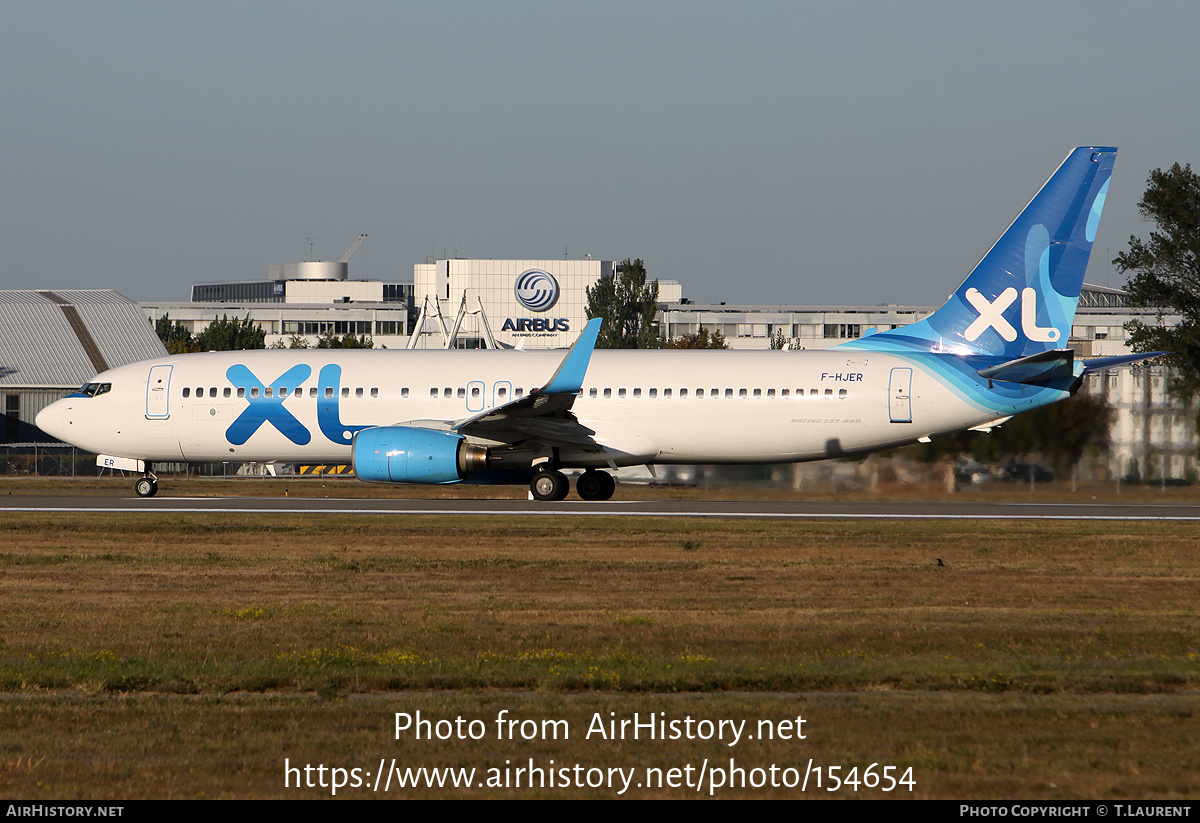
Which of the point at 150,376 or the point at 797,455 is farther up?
the point at 150,376

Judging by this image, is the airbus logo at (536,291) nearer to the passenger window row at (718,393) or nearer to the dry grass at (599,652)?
the passenger window row at (718,393)

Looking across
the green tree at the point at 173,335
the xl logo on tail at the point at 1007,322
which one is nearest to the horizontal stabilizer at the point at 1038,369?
the xl logo on tail at the point at 1007,322

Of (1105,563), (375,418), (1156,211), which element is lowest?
(1105,563)

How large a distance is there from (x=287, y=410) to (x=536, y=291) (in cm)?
8937

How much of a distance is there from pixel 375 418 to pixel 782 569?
47.7ft

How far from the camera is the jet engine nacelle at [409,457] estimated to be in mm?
25688

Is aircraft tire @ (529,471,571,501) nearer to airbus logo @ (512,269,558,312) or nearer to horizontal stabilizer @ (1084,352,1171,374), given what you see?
horizontal stabilizer @ (1084,352,1171,374)

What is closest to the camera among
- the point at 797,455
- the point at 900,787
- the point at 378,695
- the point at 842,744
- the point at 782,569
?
the point at 900,787

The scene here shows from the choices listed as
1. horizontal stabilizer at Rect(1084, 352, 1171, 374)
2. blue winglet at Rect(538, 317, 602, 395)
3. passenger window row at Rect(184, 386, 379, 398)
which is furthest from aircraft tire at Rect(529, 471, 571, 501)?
horizontal stabilizer at Rect(1084, 352, 1171, 374)

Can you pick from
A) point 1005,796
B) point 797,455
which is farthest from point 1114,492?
point 1005,796

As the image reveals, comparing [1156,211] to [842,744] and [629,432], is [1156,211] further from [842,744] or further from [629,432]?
[842,744]

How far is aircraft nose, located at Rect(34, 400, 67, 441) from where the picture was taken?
30.5 metres

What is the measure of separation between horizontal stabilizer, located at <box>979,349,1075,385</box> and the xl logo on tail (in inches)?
42.9
